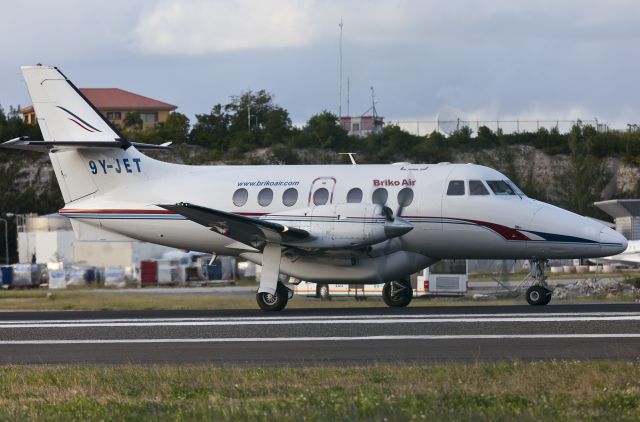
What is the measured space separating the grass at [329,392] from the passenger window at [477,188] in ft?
36.2

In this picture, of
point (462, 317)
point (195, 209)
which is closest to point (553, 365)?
point (462, 317)

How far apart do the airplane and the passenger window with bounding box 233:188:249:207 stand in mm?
28

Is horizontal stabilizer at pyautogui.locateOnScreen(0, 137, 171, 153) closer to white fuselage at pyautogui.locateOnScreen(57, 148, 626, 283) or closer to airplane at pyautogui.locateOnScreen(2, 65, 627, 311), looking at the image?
airplane at pyautogui.locateOnScreen(2, 65, 627, 311)

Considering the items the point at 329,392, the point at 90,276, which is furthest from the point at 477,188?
the point at 90,276

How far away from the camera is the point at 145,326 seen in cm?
1916

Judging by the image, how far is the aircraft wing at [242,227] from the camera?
21.7 metres

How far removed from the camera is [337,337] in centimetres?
1636

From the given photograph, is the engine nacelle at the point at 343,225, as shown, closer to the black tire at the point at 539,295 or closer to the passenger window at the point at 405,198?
the passenger window at the point at 405,198

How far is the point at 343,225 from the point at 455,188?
293 centimetres

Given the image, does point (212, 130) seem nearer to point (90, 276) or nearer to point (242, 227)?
point (90, 276)

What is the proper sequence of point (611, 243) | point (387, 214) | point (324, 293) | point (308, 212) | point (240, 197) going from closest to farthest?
point (387, 214) → point (611, 243) → point (308, 212) → point (240, 197) → point (324, 293)

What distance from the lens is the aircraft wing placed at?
21.7 meters

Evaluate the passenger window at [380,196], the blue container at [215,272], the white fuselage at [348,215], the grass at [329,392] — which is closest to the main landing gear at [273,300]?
the white fuselage at [348,215]

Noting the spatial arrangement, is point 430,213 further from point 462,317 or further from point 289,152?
point 289,152
